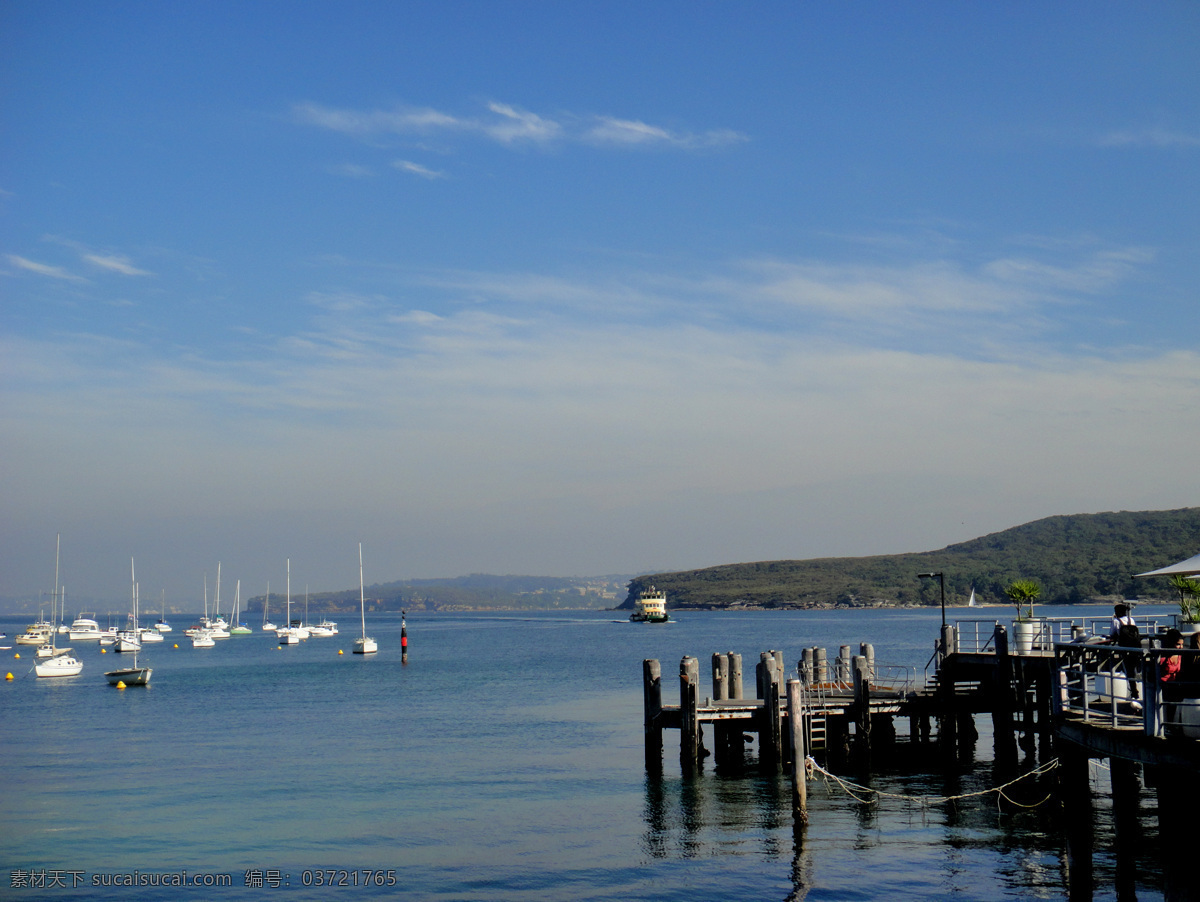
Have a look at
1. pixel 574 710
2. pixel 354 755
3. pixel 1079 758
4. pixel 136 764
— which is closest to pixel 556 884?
pixel 1079 758

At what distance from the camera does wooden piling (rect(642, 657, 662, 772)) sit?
107 feet

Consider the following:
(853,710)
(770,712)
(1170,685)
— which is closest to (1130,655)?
(1170,685)

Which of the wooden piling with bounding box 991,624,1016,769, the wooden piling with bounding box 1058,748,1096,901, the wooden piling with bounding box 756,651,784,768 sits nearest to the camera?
the wooden piling with bounding box 1058,748,1096,901

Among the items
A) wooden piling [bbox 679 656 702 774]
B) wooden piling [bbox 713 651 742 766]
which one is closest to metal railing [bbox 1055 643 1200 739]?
wooden piling [bbox 679 656 702 774]

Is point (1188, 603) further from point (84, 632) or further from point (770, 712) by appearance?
point (84, 632)

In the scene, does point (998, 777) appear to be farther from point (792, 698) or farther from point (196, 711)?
point (196, 711)

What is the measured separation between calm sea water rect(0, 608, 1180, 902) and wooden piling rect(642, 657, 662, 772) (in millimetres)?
813

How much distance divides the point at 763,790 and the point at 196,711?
1630 inches

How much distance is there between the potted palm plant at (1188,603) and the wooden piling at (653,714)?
14326mm

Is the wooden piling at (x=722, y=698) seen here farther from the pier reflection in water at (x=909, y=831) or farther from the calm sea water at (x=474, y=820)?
Answer: the calm sea water at (x=474, y=820)

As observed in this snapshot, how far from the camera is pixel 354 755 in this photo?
4206 cm

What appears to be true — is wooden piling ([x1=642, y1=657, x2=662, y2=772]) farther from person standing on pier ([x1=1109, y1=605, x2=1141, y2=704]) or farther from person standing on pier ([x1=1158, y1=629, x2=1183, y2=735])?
person standing on pier ([x1=1158, y1=629, x2=1183, y2=735])

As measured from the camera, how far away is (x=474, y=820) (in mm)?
29188

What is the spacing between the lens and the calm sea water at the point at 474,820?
22766 millimetres
